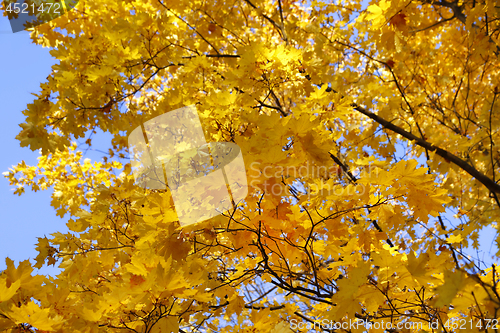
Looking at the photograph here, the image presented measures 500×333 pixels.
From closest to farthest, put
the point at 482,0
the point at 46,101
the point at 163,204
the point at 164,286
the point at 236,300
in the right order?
1. the point at 164,286
2. the point at 163,204
3. the point at 236,300
4. the point at 482,0
5. the point at 46,101

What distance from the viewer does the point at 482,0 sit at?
229 centimetres

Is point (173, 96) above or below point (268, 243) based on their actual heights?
above

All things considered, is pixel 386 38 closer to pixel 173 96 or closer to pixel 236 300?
pixel 173 96

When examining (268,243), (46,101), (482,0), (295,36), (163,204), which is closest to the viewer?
(163,204)

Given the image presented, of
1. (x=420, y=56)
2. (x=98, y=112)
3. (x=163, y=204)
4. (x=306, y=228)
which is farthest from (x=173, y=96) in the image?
(x=420, y=56)

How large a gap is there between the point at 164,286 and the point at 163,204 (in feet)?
1.23

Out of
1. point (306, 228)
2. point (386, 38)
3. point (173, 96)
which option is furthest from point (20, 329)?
point (386, 38)

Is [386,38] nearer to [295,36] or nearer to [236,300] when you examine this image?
[295,36]

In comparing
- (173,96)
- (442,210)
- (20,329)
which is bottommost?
(20,329)

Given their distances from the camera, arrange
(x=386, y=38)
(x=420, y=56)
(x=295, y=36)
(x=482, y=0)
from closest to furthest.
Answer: (x=386, y=38) → (x=482, y=0) → (x=295, y=36) → (x=420, y=56)

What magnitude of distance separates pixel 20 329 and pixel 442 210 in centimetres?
186

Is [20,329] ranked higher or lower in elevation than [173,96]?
lower

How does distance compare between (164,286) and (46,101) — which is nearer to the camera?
(164,286)

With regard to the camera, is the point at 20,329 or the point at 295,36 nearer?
the point at 20,329
